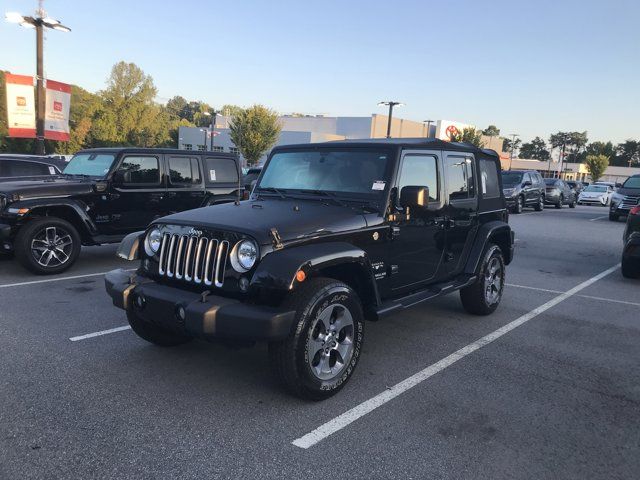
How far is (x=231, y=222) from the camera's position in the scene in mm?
3807

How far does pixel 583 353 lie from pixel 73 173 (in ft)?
26.3

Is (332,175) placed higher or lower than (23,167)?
higher

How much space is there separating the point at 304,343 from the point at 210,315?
67 centimetres

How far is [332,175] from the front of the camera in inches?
185

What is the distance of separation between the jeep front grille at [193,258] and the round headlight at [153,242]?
0.10 meters

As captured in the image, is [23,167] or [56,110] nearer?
[23,167]

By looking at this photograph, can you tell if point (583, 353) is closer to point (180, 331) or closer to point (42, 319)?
point (180, 331)

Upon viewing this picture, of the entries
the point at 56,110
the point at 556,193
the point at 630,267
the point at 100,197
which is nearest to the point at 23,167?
the point at 100,197

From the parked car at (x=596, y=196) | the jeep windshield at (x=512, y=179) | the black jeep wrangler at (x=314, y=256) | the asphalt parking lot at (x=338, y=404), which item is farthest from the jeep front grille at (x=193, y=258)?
the parked car at (x=596, y=196)

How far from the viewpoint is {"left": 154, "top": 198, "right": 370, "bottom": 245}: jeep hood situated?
369 centimetres

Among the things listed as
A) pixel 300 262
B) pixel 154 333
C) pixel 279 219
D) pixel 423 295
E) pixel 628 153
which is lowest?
pixel 154 333

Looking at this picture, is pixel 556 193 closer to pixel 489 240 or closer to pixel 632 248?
pixel 632 248

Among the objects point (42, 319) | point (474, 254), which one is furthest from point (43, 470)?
point (474, 254)

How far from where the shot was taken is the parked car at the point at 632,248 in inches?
327
